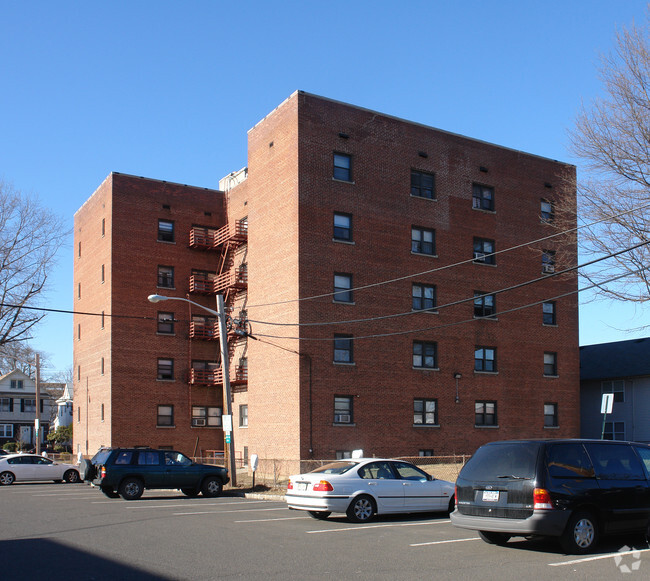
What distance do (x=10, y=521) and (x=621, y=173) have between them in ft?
72.0

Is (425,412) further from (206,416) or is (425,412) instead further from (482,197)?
(206,416)

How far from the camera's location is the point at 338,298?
35.2m

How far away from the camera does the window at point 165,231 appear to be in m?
45.8

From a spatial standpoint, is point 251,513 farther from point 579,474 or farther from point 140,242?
point 140,242

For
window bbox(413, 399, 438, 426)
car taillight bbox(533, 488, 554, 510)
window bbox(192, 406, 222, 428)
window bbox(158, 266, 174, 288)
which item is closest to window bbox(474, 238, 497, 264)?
window bbox(413, 399, 438, 426)

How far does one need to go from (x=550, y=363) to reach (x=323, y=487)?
28218 millimetres

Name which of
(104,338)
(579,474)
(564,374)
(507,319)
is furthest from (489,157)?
(579,474)

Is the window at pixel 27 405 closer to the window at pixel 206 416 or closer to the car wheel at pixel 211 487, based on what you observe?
the window at pixel 206 416

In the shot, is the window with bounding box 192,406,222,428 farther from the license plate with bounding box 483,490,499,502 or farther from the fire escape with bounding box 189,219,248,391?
the license plate with bounding box 483,490,499,502

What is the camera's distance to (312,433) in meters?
33.2

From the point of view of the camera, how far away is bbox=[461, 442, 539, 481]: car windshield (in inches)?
475

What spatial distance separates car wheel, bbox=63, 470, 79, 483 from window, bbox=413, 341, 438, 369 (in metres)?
16.6

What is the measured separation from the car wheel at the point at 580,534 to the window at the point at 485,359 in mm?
27004

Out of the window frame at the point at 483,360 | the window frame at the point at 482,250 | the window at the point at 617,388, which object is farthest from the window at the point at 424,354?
the window at the point at 617,388
